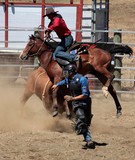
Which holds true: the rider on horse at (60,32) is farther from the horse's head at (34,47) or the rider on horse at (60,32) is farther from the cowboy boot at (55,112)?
the cowboy boot at (55,112)

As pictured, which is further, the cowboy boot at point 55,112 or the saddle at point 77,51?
the saddle at point 77,51

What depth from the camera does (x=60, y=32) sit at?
10.0 m

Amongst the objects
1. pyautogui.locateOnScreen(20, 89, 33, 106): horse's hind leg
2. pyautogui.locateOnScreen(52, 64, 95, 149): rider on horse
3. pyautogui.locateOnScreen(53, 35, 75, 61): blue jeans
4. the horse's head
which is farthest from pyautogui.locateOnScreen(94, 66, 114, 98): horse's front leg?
pyautogui.locateOnScreen(52, 64, 95, 149): rider on horse

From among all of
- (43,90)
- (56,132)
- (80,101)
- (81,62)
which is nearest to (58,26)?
(81,62)

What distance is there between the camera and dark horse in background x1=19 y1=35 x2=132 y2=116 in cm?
989

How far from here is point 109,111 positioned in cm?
1191

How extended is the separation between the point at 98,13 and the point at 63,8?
4.21 ft

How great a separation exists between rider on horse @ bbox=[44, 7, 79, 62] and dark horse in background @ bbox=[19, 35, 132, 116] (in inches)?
4.6

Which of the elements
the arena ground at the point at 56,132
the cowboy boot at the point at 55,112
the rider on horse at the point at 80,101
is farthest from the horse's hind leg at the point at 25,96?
the rider on horse at the point at 80,101

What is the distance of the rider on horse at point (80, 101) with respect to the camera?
7.43 meters

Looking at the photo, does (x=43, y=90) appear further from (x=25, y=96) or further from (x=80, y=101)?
(x=80, y=101)

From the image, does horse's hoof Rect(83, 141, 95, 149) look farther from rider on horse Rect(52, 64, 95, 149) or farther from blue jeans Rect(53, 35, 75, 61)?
blue jeans Rect(53, 35, 75, 61)

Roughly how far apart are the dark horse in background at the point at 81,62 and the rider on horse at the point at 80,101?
187cm

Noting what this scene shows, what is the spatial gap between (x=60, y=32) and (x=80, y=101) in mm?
2719
